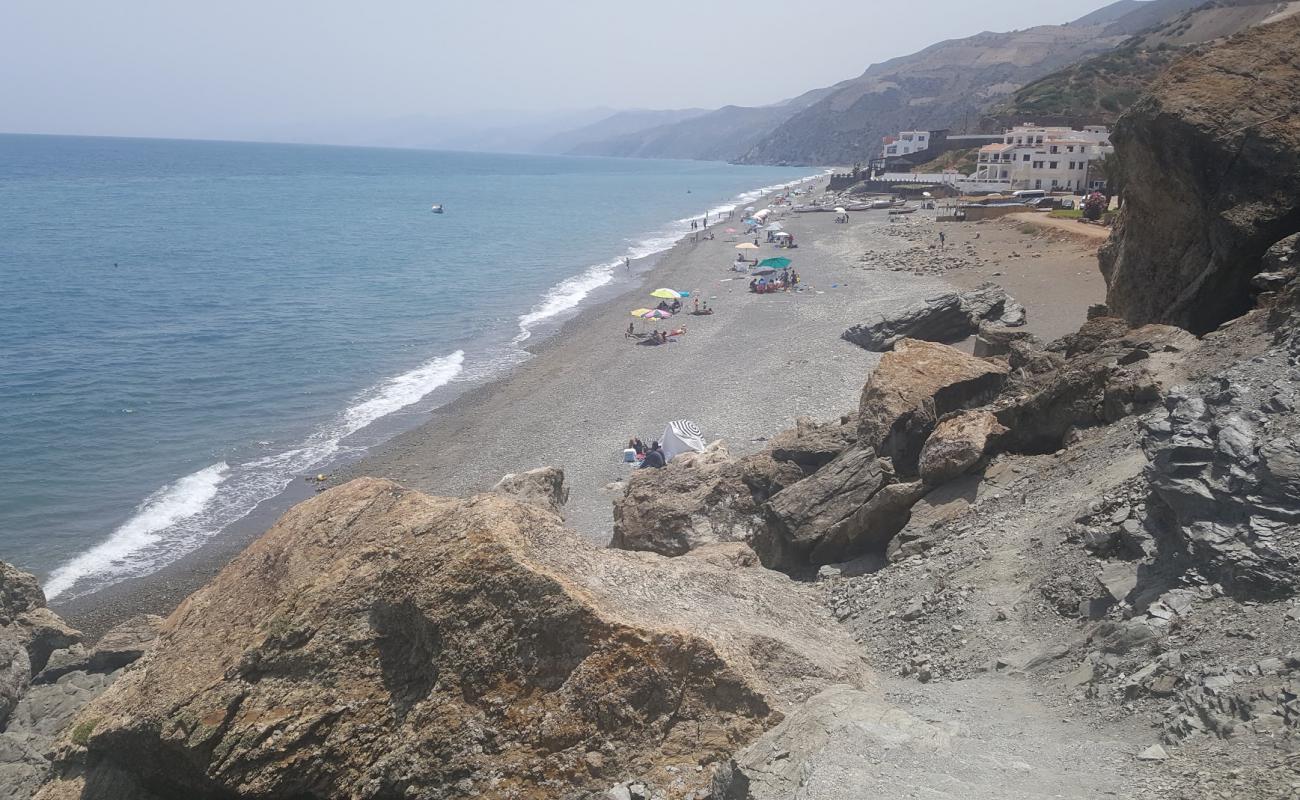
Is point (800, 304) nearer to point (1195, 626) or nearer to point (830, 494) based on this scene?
point (830, 494)

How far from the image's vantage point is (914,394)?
44.4ft

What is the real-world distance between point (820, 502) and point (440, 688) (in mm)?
7639

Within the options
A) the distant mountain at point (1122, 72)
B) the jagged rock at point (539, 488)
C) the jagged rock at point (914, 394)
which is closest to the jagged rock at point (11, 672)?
the jagged rock at point (539, 488)

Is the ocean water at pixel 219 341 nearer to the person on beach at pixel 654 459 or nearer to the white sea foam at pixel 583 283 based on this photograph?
A: the white sea foam at pixel 583 283

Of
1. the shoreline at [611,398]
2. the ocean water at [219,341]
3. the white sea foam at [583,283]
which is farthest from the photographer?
the white sea foam at [583,283]

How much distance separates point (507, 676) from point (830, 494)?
7549mm

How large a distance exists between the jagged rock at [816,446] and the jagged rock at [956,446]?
68.8 inches

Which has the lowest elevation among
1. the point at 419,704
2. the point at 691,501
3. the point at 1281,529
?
the point at 691,501

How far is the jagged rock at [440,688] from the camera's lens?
5863mm

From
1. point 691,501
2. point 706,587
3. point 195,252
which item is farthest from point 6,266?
point 706,587

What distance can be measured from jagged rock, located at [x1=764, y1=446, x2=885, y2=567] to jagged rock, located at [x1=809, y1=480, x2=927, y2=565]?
0.11 meters

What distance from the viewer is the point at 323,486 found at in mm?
24141

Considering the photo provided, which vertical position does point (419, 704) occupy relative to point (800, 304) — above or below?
above

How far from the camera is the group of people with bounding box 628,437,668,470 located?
21.4 m
